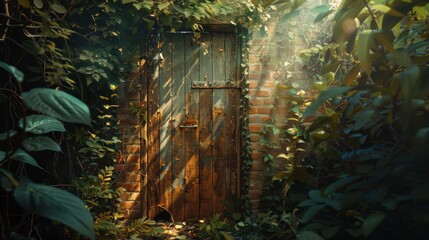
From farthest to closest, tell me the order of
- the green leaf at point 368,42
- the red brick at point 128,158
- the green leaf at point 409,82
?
1. the red brick at point 128,158
2. the green leaf at point 368,42
3. the green leaf at point 409,82

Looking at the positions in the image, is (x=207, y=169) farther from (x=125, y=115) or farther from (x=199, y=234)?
(x=125, y=115)

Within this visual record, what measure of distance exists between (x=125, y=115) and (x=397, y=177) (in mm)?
2595

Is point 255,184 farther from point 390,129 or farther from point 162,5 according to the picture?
point 390,129

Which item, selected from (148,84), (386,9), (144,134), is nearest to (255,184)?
(144,134)

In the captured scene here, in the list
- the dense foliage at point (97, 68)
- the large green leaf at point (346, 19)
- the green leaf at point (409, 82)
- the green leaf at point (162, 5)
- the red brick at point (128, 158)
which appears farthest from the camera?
A: the red brick at point (128, 158)

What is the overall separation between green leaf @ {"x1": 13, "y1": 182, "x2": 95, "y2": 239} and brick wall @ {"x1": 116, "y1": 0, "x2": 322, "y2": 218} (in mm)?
2329

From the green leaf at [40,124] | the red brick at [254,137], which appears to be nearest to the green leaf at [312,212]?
the green leaf at [40,124]

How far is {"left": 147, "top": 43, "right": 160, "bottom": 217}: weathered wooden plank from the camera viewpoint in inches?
122

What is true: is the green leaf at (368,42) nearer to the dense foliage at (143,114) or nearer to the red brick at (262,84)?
the dense foliage at (143,114)

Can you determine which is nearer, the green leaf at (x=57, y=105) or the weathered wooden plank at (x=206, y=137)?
the green leaf at (x=57, y=105)

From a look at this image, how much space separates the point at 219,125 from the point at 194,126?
0.23 meters

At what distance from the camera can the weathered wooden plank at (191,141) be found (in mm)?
3143

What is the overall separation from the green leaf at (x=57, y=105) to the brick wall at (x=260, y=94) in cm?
233

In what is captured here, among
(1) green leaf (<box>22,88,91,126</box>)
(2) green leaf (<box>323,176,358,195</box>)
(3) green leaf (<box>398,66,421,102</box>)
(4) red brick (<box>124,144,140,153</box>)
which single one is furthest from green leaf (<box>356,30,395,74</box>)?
(4) red brick (<box>124,144,140,153</box>)
